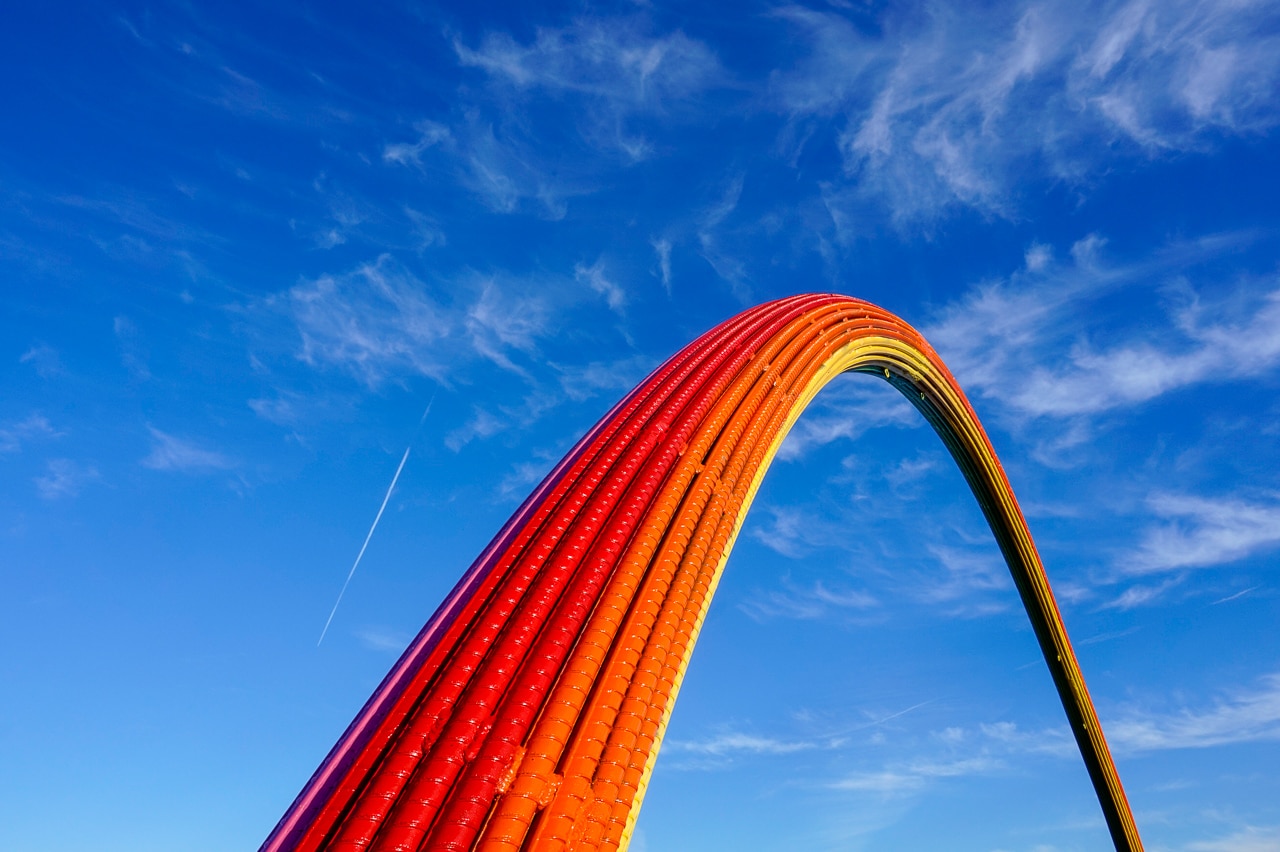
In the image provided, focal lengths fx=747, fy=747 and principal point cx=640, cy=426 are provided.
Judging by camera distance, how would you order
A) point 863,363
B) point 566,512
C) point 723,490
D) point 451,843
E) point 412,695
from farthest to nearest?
point 863,363
point 723,490
point 566,512
point 412,695
point 451,843

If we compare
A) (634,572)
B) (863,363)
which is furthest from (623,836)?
(863,363)

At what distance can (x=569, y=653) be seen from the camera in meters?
5.39

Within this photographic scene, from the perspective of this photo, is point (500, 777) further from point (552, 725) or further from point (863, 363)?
point (863, 363)

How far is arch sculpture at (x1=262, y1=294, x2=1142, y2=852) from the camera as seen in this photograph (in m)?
4.26

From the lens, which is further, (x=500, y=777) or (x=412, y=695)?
(x=412, y=695)

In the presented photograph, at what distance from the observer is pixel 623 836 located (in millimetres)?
4328

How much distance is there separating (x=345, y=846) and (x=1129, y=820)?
130 ft

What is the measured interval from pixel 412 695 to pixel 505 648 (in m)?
0.70

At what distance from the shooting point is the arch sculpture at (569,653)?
426 centimetres

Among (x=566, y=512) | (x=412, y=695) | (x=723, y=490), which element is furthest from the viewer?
(x=723, y=490)

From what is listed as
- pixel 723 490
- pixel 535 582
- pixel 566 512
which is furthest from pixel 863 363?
pixel 535 582

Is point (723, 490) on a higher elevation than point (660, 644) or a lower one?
higher

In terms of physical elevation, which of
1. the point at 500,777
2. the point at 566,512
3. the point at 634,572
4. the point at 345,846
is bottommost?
the point at 345,846

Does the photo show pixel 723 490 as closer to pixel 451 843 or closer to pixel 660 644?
pixel 660 644
